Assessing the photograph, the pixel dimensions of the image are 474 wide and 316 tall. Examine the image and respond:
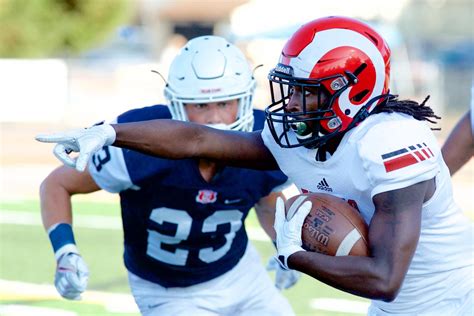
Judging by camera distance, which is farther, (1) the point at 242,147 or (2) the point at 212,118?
(2) the point at 212,118

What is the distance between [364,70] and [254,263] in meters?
1.47

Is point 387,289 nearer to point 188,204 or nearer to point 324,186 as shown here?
point 324,186

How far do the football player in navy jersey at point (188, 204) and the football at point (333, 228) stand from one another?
966mm

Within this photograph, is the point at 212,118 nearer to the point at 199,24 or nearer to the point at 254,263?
the point at 254,263

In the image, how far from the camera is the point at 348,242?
3045 mm

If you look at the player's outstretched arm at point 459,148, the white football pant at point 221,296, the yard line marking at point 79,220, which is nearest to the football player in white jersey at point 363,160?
the white football pant at point 221,296

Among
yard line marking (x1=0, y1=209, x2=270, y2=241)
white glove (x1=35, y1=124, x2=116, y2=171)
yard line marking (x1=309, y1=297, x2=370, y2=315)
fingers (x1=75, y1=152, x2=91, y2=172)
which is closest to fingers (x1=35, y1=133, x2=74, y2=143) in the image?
white glove (x1=35, y1=124, x2=116, y2=171)

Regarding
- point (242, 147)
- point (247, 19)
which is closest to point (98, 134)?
point (242, 147)

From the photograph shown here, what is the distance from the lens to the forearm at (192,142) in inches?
135

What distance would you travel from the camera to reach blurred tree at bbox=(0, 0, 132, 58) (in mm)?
18734

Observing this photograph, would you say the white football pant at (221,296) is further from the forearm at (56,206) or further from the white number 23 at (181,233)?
the forearm at (56,206)

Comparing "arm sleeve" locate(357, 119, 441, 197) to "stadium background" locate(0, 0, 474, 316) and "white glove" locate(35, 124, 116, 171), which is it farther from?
"stadium background" locate(0, 0, 474, 316)

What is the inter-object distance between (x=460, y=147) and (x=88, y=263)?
358 centimetres

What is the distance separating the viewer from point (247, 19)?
67.9ft
